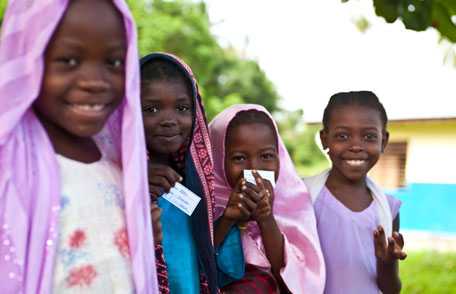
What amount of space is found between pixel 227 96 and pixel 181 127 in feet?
56.4

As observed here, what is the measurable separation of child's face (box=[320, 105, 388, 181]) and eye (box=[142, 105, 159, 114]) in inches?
36.8

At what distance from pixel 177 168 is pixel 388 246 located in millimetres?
938

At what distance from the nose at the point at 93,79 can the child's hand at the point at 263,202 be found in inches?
38.6

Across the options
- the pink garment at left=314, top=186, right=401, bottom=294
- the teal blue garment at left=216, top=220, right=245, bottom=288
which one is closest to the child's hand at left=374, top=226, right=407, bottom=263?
the pink garment at left=314, top=186, right=401, bottom=294

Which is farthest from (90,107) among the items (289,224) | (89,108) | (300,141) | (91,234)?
(300,141)

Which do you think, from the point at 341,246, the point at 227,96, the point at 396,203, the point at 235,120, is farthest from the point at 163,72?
the point at 227,96

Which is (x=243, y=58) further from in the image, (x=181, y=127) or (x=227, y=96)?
(x=181, y=127)

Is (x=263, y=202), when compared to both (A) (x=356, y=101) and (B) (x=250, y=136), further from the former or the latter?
(A) (x=356, y=101)

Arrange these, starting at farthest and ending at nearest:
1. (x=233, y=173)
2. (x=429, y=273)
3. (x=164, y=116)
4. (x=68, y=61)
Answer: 1. (x=429, y=273)
2. (x=233, y=173)
3. (x=164, y=116)
4. (x=68, y=61)

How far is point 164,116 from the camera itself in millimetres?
2287

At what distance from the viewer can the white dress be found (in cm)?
163

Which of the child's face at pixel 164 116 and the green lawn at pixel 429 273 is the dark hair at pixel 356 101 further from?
the green lawn at pixel 429 273

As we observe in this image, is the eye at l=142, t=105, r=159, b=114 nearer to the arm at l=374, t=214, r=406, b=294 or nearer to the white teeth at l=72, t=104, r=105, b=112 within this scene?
the white teeth at l=72, t=104, r=105, b=112

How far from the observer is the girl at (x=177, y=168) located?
223cm
